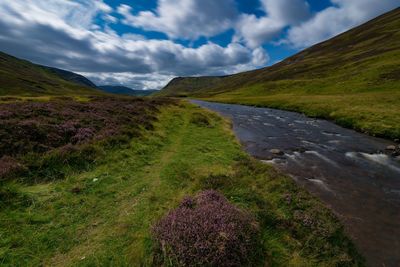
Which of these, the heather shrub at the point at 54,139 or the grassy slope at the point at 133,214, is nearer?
the grassy slope at the point at 133,214

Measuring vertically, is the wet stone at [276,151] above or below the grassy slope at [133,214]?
below

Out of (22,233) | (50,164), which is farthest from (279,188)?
(50,164)

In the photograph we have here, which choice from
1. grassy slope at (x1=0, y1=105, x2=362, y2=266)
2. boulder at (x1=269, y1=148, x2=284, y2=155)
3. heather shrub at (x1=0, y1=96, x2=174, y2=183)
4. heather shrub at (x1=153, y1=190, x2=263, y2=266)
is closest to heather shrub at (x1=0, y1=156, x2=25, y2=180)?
heather shrub at (x1=0, y1=96, x2=174, y2=183)

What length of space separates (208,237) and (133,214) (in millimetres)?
3895

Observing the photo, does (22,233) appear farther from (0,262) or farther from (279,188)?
(279,188)

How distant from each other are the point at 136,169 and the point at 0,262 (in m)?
8.12

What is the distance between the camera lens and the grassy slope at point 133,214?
23.1ft

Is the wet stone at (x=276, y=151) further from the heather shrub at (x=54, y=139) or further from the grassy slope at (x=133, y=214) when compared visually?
the heather shrub at (x=54, y=139)

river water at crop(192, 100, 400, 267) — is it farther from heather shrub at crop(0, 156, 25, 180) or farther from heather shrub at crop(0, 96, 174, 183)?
heather shrub at crop(0, 156, 25, 180)

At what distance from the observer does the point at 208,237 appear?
6473mm

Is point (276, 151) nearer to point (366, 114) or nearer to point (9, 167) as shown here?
point (9, 167)

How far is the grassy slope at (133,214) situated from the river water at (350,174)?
172 cm

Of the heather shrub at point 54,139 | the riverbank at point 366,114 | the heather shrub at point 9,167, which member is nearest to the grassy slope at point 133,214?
the heather shrub at point 9,167

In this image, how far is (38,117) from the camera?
19.6 metres
